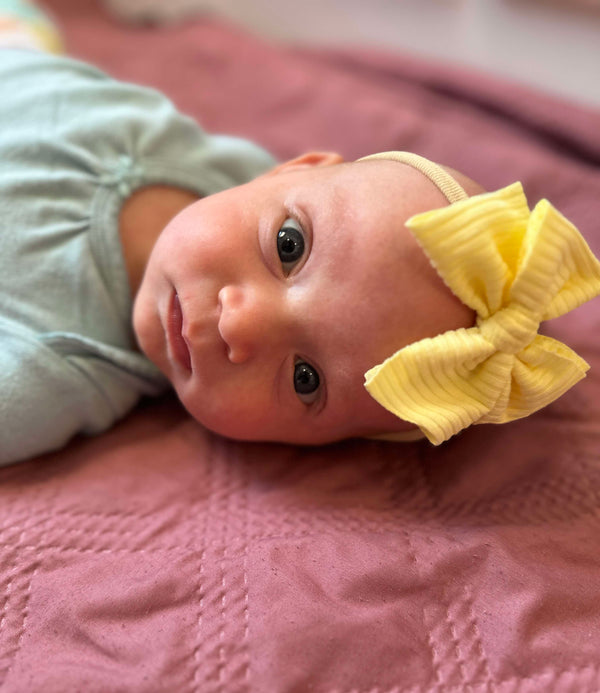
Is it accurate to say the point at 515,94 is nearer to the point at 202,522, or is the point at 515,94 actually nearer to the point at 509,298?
the point at 509,298

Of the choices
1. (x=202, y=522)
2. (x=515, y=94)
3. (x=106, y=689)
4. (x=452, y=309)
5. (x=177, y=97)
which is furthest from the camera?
(x=177, y=97)

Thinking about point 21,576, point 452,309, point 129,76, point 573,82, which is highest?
point 573,82

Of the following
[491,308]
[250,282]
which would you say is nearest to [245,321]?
[250,282]

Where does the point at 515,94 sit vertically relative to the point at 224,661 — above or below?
above

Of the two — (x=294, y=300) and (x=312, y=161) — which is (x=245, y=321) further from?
(x=312, y=161)

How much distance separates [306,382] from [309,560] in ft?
0.68

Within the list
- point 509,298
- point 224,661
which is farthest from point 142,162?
point 224,661

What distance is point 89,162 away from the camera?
3.25 ft

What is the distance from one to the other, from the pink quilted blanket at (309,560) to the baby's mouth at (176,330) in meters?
0.15

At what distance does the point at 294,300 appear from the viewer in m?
0.79

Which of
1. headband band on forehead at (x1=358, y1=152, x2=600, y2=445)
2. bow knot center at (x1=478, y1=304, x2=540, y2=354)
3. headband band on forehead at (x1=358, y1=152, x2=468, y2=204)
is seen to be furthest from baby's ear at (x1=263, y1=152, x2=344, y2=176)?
bow knot center at (x1=478, y1=304, x2=540, y2=354)

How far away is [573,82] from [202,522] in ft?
4.43

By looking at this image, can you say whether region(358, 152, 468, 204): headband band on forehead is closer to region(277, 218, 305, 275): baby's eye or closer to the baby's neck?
region(277, 218, 305, 275): baby's eye

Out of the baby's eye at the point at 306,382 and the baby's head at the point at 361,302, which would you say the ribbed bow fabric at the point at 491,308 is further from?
the baby's eye at the point at 306,382
